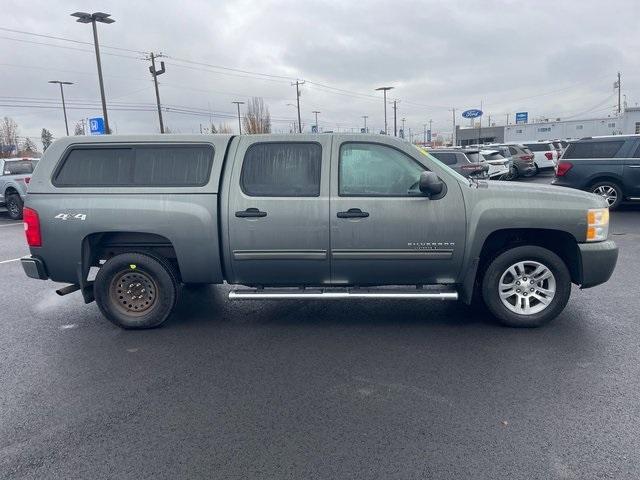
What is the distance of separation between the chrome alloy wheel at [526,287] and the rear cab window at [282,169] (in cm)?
206

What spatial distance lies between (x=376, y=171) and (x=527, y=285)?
1849 mm

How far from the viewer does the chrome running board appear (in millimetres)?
4602

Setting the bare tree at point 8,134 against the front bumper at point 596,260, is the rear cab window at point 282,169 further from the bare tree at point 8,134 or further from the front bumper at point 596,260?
the bare tree at point 8,134

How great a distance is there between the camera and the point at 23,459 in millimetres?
2877

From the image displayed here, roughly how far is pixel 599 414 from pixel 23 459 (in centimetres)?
361

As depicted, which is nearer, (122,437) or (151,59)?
(122,437)

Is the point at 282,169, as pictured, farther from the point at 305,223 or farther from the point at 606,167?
the point at 606,167

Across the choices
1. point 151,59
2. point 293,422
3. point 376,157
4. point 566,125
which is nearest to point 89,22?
point 151,59

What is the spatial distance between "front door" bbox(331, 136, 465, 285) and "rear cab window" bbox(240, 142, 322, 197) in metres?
0.22

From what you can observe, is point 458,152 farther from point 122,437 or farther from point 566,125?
point 566,125

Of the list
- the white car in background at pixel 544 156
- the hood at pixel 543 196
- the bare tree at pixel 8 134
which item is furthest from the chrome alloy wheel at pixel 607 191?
the bare tree at pixel 8 134

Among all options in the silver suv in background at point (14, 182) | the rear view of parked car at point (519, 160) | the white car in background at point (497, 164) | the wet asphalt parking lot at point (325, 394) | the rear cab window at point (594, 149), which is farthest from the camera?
the rear view of parked car at point (519, 160)

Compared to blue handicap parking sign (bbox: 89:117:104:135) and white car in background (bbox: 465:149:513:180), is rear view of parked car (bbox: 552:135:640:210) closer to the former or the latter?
white car in background (bbox: 465:149:513:180)

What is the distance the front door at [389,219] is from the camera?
179 inches
